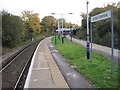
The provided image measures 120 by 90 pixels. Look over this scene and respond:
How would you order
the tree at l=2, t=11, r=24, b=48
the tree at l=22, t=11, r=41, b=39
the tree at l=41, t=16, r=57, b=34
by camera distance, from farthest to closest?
1. the tree at l=41, t=16, r=57, b=34
2. the tree at l=22, t=11, r=41, b=39
3. the tree at l=2, t=11, r=24, b=48

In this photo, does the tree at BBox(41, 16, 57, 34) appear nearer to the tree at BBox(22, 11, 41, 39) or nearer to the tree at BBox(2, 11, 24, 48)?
the tree at BBox(22, 11, 41, 39)

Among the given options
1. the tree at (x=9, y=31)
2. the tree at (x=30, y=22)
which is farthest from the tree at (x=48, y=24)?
the tree at (x=9, y=31)

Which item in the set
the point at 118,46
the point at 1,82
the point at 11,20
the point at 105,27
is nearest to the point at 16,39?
the point at 11,20

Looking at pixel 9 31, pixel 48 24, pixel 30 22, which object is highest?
pixel 48 24

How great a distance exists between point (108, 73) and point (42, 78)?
379 centimetres

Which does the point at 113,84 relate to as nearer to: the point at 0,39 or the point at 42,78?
the point at 42,78

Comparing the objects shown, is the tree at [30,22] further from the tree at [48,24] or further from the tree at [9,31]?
the tree at [48,24]

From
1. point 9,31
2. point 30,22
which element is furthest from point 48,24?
point 9,31

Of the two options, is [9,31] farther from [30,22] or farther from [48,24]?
[48,24]

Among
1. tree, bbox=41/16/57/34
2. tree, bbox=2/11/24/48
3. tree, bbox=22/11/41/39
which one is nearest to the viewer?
tree, bbox=2/11/24/48

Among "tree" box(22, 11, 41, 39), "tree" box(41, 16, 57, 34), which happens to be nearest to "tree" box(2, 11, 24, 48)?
"tree" box(22, 11, 41, 39)

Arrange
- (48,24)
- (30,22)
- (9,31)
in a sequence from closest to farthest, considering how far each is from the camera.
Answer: (9,31)
(30,22)
(48,24)

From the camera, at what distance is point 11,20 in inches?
1505

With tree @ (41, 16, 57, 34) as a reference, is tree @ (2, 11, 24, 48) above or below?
below
